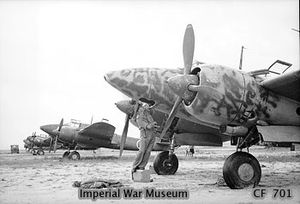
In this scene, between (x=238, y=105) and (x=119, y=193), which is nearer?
(x=119, y=193)

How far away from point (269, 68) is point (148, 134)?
3618 mm

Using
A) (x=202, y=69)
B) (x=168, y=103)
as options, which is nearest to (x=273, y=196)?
(x=202, y=69)

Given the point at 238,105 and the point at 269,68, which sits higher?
the point at 269,68

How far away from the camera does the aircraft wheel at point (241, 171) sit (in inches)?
247

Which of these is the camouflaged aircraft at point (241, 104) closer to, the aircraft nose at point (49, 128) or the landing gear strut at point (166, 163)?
the landing gear strut at point (166, 163)

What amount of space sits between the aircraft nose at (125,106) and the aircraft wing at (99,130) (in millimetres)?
11409

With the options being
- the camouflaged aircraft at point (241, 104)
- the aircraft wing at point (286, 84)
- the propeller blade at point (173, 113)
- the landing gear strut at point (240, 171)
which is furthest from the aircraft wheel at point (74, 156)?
the aircraft wing at point (286, 84)

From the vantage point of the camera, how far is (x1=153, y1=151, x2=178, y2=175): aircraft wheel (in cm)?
1030

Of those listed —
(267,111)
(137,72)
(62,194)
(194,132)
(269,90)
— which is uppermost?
(137,72)

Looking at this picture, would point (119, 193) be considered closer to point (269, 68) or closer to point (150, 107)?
point (150, 107)

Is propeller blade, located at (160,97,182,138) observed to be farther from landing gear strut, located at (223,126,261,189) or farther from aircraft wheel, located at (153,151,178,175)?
aircraft wheel, located at (153,151,178,175)

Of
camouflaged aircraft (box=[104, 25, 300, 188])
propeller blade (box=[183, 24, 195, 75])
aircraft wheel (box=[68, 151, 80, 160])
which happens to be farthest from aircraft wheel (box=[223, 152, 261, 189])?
aircraft wheel (box=[68, 151, 80, 160])

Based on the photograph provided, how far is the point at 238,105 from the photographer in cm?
641

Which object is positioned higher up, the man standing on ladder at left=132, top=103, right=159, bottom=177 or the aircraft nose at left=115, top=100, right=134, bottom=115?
the aircraft nose at left=115, top=100, right=134, bottom=115
